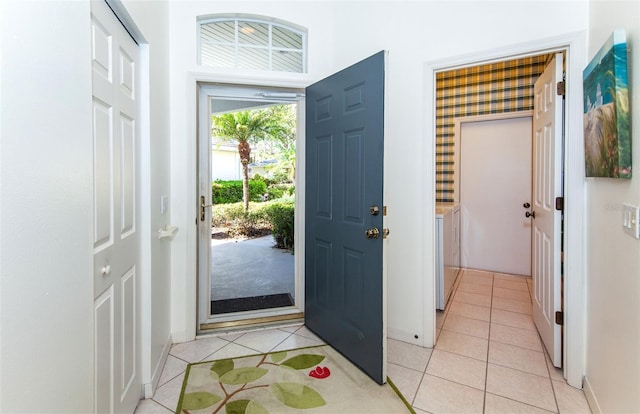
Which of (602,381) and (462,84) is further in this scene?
(462,84)

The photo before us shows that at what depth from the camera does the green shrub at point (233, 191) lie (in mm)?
3080

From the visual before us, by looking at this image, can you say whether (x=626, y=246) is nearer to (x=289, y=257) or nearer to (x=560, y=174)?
(x=560, y=174)

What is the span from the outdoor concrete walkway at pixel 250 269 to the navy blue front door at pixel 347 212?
0.83 meters

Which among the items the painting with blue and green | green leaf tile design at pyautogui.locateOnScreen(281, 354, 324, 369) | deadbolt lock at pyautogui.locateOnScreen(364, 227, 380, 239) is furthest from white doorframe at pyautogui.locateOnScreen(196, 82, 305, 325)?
the painting with blue and green

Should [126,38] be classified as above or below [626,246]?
above

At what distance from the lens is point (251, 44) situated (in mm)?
2736

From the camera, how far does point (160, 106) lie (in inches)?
85.5

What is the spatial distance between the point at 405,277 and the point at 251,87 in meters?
1.98

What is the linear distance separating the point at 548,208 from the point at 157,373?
9.29 feet

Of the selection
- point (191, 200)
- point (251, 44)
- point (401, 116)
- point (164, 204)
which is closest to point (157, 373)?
point (164, 204)

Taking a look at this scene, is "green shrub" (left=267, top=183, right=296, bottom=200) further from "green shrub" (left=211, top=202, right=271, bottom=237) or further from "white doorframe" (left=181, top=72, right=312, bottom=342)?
"white doorframe" (left=181, top=72, right=312, bottom=342)

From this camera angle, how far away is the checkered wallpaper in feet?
13.7

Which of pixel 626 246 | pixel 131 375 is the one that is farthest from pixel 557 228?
pixel 131 375

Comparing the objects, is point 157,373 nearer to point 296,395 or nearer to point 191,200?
point 296,395
